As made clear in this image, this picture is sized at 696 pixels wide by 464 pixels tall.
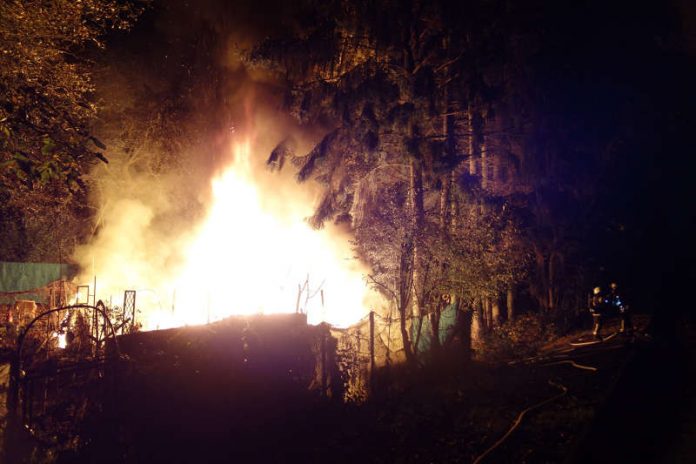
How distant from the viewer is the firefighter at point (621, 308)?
15.2m

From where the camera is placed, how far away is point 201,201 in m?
26.8

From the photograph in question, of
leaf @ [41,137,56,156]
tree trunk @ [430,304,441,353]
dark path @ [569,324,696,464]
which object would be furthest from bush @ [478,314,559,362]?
leaf @ [41,137,56,156]

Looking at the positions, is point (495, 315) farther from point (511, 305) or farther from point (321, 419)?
point (321, 419)

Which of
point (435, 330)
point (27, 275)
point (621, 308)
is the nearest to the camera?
point (435, 330)

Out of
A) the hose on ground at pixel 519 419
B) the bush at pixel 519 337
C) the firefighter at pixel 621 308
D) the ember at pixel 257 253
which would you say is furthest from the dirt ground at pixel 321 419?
the ember at pixel 257 253

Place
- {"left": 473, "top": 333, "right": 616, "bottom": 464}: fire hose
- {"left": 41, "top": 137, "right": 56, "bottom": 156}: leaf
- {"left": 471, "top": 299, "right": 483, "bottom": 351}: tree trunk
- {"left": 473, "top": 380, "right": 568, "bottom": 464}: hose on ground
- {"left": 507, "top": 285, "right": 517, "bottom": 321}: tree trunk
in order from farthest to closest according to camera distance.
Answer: {"left": 507, "top": 285, "right": 517, "bottom": 321}: tree trunk
{"left": 471, "top": 299, "right": 483, "bottom": 351}: tree trunk
{"left": 473, "top": 333, "right": 616, "bottom": 464}: fire hose
{"left": 473, "top": 380, "right": 568, "bottom": 464}: hose on ground
{"left": 41, "top": 137, "right": 56, "bottom": 156}: leaf

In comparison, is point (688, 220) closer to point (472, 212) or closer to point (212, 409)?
point (472, 212)

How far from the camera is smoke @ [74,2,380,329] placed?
18625 mm

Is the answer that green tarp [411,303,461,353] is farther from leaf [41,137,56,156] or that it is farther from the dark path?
leaf [41,137,56,156]

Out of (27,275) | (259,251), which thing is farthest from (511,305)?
(27,275)

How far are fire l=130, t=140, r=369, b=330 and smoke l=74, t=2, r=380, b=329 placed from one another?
5cm

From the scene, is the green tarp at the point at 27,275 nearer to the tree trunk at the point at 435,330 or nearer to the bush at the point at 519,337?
the tree trunk at the point at 435,330

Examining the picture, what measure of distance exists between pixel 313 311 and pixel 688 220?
19.3 meters

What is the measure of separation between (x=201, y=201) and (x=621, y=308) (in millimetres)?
19427
